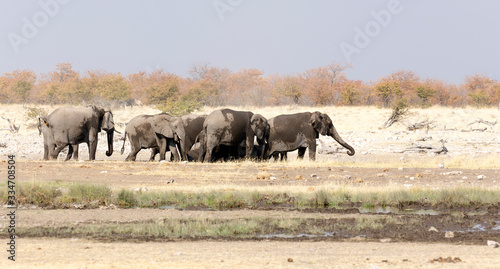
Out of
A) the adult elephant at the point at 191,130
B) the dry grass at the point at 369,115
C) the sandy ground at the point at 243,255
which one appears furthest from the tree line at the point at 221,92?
the sandy ground at the point at 243,255

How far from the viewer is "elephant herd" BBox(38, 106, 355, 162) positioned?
2555cm

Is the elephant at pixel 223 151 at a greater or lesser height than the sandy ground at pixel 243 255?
greater

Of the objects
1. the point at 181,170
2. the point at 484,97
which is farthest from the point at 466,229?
the point at 484,97

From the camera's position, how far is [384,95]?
68438mm

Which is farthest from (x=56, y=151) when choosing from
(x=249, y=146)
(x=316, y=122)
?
(x=316, y=122)

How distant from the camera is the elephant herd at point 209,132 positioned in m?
25.5

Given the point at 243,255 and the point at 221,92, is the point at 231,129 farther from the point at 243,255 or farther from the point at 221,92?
the point at 221,92

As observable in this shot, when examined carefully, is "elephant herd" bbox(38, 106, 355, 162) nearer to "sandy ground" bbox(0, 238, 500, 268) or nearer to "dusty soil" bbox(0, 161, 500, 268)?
"dusty soil" bbox(0, 161, 500, 268)

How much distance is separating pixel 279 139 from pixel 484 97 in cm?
5072

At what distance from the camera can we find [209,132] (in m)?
25.5

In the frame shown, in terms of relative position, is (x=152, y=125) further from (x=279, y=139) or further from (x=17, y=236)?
(x=17, y=236)

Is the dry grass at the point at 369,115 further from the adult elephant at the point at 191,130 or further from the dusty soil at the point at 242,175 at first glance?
the dusty soil at the point at 242,175

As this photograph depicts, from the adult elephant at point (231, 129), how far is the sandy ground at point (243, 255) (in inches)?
573

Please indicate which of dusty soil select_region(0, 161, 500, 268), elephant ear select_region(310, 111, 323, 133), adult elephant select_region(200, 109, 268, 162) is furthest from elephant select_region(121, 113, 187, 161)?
dusty soil select_region(0, 161, 500, 268)
